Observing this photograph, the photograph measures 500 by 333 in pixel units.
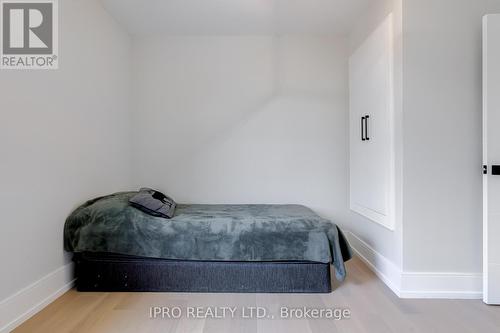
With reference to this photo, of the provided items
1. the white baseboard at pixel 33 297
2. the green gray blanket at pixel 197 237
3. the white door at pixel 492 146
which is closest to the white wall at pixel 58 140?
the white baseboard at pixel 33 297

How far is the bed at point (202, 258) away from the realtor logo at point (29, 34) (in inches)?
41.5

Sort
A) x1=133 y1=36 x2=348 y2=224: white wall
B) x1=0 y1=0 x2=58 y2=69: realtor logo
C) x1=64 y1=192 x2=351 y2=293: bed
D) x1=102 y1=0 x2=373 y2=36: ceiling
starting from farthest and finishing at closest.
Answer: x1=133 y1=36 x2=348 y2=224: white wall → x1=102 y1=0 x2=373 y2=36: ceiling → x1=64 y1=192 x2=351 y2=293: bed → x1=0 y1=0 x2=58 y2=69: realtor logo

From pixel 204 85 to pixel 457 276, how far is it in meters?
2.84

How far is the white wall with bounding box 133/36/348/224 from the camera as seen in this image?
131 inches

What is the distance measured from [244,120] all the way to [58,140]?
1.80 meters

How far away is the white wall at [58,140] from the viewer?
5.63 ft

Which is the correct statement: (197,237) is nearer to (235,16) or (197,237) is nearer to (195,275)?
(195,275)

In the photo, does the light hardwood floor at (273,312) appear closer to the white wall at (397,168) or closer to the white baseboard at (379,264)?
the white baseboard at (379,264)

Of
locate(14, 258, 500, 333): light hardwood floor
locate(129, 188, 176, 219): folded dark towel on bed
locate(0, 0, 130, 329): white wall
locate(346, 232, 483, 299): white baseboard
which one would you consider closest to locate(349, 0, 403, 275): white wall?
locate(346, 232, 483, 299): white baseboard

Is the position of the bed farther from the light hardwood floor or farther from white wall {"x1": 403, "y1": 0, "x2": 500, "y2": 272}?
white wall {"x1": 403, "y1": 0, "x2": 500, "y2": 272}

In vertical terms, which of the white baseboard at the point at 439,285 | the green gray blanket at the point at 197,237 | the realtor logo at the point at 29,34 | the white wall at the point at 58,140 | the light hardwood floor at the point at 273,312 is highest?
the realtor logo at the point at 29,34

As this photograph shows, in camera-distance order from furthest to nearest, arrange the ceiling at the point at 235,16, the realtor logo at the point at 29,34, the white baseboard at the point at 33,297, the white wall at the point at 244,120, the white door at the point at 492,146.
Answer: the white wall at the point at 244,120
the ceiling at the point at 235,16
the white door at the point at 492,146
the realtor logo at the point at 29,34
the white baseboard at the point at 33,297

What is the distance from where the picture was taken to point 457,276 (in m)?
2.10

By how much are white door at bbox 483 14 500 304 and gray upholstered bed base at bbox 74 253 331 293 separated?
1060 mm
